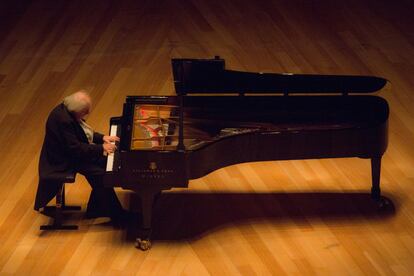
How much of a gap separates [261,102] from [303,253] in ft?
3.89

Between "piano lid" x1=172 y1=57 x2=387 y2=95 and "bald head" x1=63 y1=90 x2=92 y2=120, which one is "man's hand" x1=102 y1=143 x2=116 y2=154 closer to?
"bald head" x1=63 y1=90 x2=92 y2=120

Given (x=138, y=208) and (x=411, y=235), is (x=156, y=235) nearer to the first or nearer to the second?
(x=138, y=208)

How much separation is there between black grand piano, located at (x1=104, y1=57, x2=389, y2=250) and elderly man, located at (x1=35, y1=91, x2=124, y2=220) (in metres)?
0.16

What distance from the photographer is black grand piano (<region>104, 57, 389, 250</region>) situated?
5.59m

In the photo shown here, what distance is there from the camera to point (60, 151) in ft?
19.1

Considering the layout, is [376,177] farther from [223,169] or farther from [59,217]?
[59,217]

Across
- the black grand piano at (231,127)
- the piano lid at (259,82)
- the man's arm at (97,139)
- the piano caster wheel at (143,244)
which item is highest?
the piano lid at (259,82)

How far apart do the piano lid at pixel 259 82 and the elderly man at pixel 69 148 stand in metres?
0.71

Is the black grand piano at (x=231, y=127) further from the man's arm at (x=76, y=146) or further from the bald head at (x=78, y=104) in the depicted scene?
the bald head at (x=78, y=104)

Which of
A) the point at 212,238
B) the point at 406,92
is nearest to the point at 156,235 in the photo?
the point at 212,238

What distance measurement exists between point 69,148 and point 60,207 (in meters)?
0.48

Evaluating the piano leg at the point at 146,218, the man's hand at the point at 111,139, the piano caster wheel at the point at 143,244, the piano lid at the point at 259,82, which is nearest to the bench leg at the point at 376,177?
the piano lid at the point at 259,82

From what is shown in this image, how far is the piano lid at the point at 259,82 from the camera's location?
6.14 metres

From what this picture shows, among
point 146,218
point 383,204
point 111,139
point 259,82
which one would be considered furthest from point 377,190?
point 111,139
